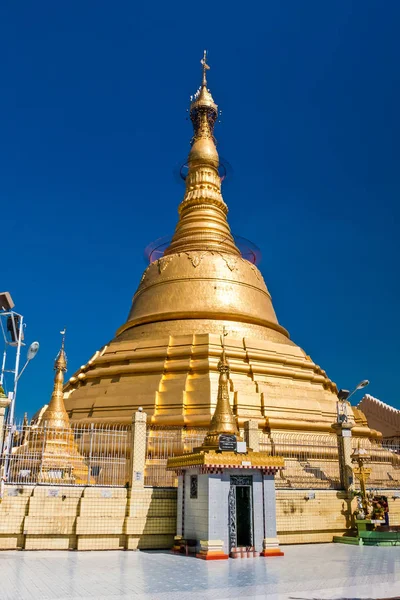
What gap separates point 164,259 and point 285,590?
19997 millimetres

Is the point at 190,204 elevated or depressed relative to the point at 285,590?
elevated

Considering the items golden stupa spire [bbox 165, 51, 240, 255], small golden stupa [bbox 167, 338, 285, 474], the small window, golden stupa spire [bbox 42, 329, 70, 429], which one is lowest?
Result: the small window

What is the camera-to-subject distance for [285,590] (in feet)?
27.4

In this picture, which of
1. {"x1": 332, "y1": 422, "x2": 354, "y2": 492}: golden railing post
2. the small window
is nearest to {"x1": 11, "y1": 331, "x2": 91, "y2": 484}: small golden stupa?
the small window

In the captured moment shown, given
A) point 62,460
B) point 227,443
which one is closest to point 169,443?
point 62,460

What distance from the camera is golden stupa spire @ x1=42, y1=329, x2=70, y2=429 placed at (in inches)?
733

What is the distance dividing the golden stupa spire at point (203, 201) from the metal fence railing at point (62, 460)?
12.7 meters

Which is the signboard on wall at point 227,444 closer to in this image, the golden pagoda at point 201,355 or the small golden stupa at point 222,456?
the small golden stupa at point 222,456

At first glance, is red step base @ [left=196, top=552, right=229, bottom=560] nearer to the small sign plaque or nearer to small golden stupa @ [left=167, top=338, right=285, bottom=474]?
small golden stupa @ [left=167, top=338, right=285, bottom=474]

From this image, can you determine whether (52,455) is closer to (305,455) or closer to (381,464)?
(305,455)

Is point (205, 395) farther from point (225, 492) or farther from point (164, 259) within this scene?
point (164, 259)

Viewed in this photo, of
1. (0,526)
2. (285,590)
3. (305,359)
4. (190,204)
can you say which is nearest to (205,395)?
(305,359)

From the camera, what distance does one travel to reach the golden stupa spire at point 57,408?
1861 cm

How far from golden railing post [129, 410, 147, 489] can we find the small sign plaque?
238cm
